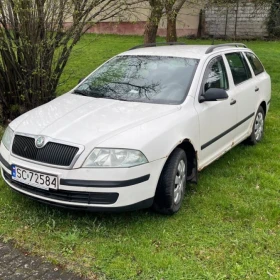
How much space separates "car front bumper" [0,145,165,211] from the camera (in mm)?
Answer: 3365

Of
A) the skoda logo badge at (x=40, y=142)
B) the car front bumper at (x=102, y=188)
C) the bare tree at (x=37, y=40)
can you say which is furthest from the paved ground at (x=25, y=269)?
the bare tree at (x=37, y=40)

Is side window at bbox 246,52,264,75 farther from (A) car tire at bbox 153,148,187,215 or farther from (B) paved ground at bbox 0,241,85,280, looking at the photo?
(B) paved ground at bbox 0,241,85,280

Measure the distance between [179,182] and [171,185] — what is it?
10.9 inches

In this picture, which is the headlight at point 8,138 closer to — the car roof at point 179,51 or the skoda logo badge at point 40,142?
the skoda logo badge at point 40,142

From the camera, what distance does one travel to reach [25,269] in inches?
124

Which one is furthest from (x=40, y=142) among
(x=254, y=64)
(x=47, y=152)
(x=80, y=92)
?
(x=254, y=64)

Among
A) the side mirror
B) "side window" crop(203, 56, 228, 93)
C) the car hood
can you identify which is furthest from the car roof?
the car hood

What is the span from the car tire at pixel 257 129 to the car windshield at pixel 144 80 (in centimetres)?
189

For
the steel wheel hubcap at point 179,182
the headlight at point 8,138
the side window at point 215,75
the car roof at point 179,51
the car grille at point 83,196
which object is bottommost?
the steel wheel hubcap at point 179,182

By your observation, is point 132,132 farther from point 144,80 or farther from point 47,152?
point 144,80

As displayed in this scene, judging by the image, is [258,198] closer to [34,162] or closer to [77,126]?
[77,126]

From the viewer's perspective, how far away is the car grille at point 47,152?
135 inches

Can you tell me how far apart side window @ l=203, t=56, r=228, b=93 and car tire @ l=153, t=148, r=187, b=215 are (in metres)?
1.04

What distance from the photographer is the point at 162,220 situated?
3.85 meters
